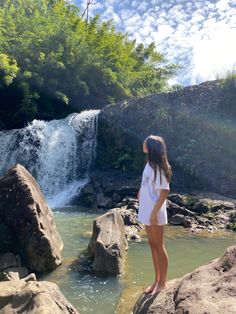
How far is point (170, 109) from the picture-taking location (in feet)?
66.5

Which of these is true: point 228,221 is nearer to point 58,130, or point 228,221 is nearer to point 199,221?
point 199,221

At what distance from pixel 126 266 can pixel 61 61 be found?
54.7 feet

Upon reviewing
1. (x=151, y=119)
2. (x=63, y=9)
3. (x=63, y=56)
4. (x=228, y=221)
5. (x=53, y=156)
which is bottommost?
(x=228, y=221)

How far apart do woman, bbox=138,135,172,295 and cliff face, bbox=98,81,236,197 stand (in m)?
Answer: 11.8

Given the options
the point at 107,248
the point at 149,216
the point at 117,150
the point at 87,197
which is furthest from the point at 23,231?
the point at 117,150

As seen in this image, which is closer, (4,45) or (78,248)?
(78,248)

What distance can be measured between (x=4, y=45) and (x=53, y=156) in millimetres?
6375

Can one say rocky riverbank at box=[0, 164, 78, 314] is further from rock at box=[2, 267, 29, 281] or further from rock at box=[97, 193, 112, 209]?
rock at box=[97, 193, 112, 209]

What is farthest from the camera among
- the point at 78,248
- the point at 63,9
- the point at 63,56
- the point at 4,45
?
the point at 63,9

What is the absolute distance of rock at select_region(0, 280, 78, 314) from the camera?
5.19m

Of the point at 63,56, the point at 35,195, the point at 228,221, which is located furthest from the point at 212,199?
the point at 63,56

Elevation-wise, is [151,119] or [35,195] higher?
[151,119]

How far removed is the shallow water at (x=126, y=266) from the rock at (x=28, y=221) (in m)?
0.39

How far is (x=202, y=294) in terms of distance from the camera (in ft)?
15.8
